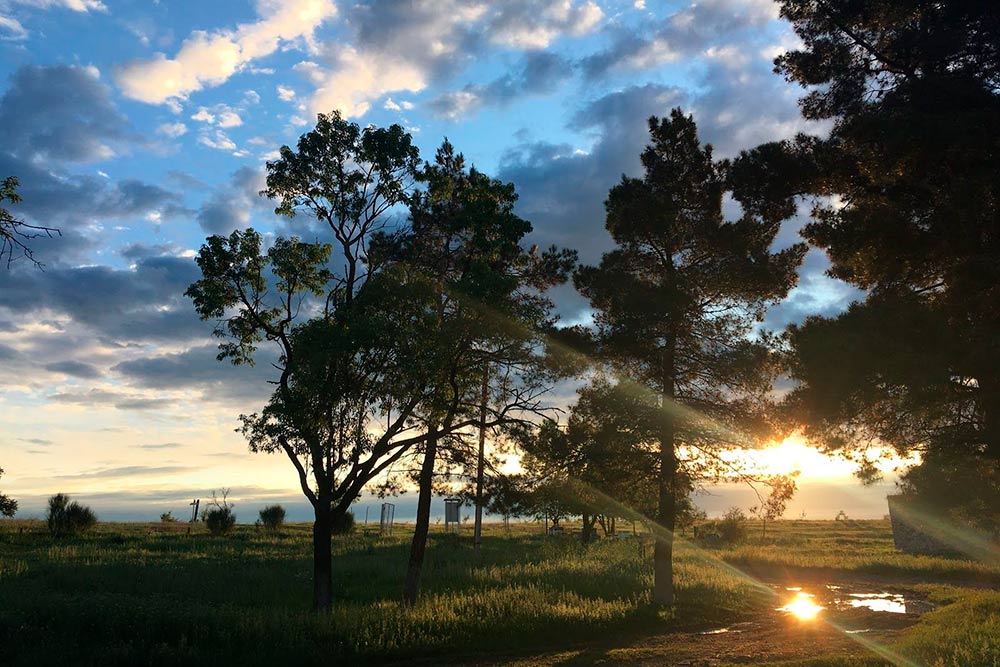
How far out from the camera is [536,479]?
859 inches

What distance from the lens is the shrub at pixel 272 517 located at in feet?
183

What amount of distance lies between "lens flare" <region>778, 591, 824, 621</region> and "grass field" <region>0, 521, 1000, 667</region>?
813mm

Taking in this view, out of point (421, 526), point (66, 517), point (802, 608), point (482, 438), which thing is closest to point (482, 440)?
point (482, 438)

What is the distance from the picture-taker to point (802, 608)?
24109mm

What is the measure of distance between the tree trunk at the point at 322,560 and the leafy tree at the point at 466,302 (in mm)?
2893

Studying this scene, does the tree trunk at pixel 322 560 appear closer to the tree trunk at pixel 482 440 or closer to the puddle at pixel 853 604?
the tree trunk at pixel 482 440

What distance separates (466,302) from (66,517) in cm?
3834

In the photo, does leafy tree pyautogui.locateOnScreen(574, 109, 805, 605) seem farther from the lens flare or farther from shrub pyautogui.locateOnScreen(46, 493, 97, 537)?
shrub pyautogui.locateOnScreen(46, 493, 97, 537)

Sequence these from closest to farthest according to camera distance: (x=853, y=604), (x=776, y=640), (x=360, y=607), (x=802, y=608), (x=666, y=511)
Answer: (x=776, y=640) < (x=360, y=607) < (x=666, y=511) < (x=802, y=608) < (x=853, y=604)

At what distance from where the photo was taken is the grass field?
529 inches

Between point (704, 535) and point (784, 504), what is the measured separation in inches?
1715

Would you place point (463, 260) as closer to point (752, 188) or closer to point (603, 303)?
point (603, 303)

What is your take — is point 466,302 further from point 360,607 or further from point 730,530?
point 730,530

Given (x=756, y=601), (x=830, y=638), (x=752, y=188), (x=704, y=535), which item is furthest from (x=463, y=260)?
(x=704, y=535)
